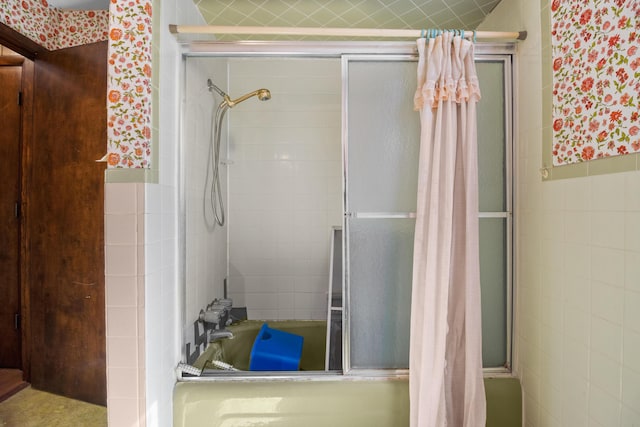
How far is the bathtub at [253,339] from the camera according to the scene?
76.2 inches

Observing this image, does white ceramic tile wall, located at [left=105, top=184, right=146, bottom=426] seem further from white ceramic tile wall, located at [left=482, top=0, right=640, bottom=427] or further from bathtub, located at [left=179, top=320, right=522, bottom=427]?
white ceramic tile wall, located at [left=482, top=0, right=640, bottom=427]

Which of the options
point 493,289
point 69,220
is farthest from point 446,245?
point 69,220

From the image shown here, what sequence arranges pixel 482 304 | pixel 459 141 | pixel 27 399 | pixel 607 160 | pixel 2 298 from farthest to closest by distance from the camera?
pixel 2 298
pixel 27 399
pixel 482 304
pixel 459 141
pixel 607 160

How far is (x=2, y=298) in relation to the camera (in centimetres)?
216

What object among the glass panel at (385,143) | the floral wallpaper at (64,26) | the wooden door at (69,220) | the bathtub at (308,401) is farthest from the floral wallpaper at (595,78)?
the floral wallpaper at (64,26)

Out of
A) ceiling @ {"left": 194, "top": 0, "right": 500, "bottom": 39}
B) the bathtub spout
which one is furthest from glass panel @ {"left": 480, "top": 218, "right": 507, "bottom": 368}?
the bathtub spout

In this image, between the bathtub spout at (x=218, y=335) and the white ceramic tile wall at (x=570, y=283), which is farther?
the bathtub spout at (x=218, y=335)

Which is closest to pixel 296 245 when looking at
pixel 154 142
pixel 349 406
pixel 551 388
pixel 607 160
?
pixel 349 406

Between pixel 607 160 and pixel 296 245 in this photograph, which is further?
pixel 296 245

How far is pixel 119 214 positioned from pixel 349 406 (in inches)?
46.4

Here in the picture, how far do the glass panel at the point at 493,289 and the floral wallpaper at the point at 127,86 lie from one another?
1.43 m

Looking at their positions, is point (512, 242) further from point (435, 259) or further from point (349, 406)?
point (349, 406)

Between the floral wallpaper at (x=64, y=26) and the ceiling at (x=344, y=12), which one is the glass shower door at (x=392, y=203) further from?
the floral wallpaper at (x=64, y=26)

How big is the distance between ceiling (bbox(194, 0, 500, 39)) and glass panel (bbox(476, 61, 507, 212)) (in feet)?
1.59
